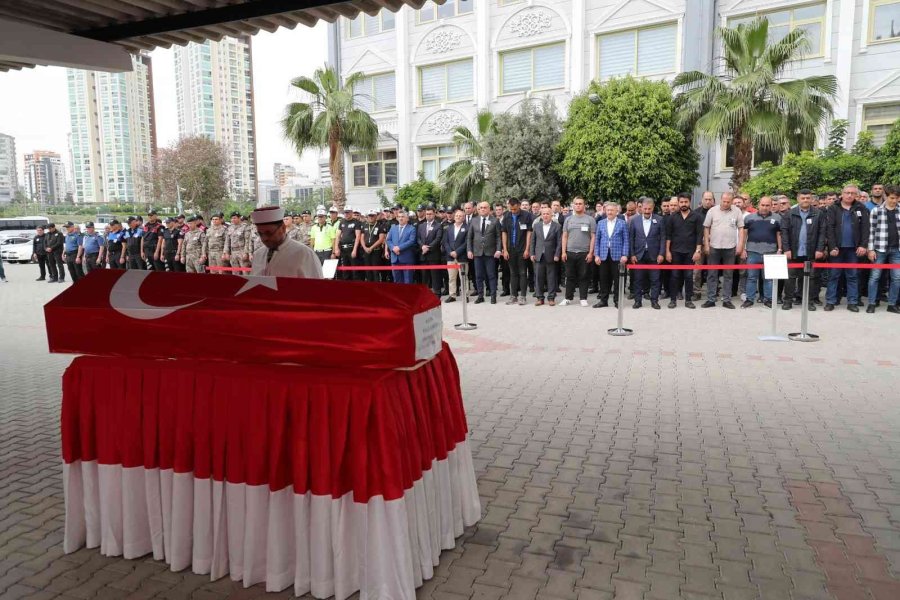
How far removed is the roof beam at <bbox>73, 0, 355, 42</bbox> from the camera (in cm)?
584

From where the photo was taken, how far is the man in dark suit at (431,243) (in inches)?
557

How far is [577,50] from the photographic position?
932 inches

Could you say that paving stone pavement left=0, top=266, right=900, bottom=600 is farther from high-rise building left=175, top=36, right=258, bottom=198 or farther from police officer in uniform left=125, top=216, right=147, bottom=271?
high-rise building left=175, top=36, right=258, bottom=198

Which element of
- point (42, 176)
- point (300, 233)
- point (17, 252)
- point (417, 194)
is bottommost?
point (17, 252)

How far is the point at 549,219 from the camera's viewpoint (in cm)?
1258

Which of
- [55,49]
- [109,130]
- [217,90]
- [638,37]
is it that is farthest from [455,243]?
[217,90]

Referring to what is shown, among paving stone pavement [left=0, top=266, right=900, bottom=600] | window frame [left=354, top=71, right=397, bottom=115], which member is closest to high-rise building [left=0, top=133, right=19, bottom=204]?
window frame [left=354, top=71, right=397, bottom=115]

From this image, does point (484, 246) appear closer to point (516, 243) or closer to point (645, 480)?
point (516, 243)

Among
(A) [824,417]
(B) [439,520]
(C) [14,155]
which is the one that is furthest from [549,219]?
(C) [14,155]

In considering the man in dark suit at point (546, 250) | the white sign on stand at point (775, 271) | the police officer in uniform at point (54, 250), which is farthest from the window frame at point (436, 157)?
the white sign on stand at point (775, 271)

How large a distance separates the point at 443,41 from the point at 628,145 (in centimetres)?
1160

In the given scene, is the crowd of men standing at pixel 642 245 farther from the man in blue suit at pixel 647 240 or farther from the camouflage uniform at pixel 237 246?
the camouflage uniform at pixel 237 246

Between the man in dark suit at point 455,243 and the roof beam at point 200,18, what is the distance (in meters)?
7.82

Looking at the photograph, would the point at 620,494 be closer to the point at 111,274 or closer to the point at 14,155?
the point at 111,274
